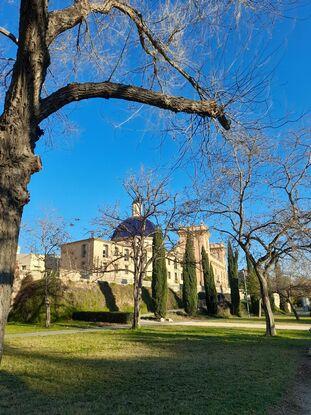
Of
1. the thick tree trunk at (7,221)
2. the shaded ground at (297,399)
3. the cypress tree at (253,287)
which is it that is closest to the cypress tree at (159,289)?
the cypress tree at (253,287)

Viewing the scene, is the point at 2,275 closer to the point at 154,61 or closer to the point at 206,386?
the point at 154,61

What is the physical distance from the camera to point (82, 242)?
71812mm

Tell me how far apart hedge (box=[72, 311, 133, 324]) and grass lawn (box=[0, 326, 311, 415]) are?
55.6ft

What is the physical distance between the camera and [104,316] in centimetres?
2878

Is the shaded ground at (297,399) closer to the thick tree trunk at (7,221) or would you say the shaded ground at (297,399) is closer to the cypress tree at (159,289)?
the thick tree trunk at (7,221)

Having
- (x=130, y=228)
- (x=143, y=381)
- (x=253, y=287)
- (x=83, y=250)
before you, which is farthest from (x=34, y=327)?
(x=83, y=250)

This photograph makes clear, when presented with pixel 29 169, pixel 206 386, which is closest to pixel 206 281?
pixel 206 386

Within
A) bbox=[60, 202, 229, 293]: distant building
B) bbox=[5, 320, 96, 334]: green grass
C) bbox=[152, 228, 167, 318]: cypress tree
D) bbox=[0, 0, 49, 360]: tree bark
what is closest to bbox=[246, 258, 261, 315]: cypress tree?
bbox=[60, 202, 229, 293]: distant building

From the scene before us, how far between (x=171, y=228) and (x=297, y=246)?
7988mm

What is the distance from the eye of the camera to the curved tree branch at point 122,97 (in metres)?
3.56

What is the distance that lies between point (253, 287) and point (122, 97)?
43.1m

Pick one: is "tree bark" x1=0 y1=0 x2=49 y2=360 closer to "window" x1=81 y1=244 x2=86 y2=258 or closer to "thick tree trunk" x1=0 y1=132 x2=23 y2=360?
"thick tree trunk" x1=0 y1=132 x2=23 y2=360

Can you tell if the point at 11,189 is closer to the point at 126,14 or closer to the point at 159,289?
the point at 126,14

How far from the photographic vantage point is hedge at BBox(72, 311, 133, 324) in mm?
27641
